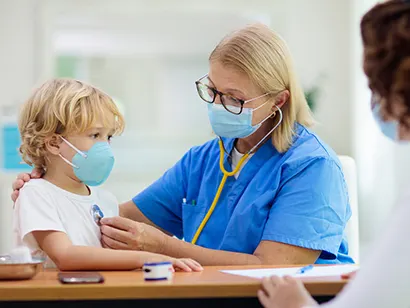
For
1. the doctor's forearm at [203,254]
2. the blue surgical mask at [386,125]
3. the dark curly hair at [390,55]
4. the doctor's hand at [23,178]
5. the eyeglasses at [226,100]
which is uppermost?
the dark curly hair at [390,55]

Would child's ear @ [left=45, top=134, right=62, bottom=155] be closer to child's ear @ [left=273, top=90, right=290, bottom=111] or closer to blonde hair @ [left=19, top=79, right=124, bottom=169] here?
blonde hair @ [left=19, top=79, right=124, bottom=169]

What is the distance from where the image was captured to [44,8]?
5230 mm

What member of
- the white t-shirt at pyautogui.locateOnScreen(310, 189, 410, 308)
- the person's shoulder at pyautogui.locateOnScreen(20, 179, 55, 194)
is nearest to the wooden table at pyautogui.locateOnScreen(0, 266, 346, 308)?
the white t-shirt at pyautogui.locateOnScreen(310, 189, 410, 308)

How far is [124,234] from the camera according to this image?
1894mm

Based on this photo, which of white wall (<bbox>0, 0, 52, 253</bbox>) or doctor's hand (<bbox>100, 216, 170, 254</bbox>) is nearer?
doctor's hand (<bbox>100, 216, 170, 254</bbox>)

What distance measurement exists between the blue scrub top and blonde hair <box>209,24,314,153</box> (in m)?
0.05

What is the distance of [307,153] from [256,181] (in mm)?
164

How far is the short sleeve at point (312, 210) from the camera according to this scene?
193cm

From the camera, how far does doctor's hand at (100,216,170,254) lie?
189 centimetres

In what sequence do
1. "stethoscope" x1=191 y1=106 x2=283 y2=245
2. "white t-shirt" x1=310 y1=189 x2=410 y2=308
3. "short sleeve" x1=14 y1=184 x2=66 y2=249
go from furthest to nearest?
"stethoscope" x1=191 y1=106 x2=283 y2=245 → "short sleeve" x1=14 y1=184 x2=66 y2=249 → "white t-shirt" x1=310 y1=189 x2=410 y2=308

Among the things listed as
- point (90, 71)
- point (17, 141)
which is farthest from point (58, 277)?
point (90, 71)

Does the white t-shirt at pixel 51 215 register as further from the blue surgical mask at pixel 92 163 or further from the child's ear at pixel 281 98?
the child's ear at pixel 281 98

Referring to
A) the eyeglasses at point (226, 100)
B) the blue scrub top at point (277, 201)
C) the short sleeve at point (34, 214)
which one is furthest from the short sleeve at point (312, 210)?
the short sleeve at point (34, 214)

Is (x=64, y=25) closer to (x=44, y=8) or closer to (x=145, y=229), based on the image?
(x=44, y=8)
